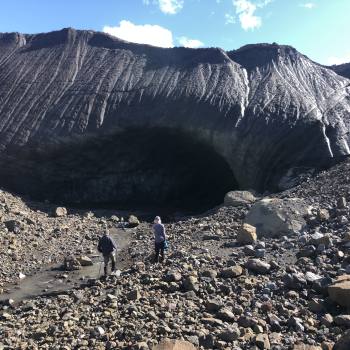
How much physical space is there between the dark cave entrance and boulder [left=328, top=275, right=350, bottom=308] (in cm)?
1473

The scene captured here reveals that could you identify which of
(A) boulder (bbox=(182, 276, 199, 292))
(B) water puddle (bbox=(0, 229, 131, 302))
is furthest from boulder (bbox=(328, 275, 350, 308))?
(B) water puddle (bbox=(0, 229, 131, 302))

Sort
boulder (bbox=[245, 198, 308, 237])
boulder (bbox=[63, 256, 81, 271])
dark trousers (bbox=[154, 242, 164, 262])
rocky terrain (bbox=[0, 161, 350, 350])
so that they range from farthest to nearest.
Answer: boulder (bbox=[63, 256, 81, 271]) < boulder (bbox=[245, 198, 308, 237]) < dark trousers (bbox=[154, 242, 164, 262]) < rocky terrain (bbox=[0, 161, 350, 350])

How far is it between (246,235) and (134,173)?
42.1ft

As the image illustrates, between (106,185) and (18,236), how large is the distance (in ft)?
27.6

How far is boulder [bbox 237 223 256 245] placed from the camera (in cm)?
1269

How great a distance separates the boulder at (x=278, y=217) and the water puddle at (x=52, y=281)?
165 inches

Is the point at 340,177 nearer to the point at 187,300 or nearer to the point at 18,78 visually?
the point at 187,300

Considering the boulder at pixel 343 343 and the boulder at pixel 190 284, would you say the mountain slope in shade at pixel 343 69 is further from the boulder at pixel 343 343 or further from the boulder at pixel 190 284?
the boulder at pixel 343 343

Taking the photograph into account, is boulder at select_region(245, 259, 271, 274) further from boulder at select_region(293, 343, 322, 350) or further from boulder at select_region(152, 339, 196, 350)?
boulder at select_region(152, 339, 196, 350)

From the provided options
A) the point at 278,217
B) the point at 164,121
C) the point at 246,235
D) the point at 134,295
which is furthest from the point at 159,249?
the point at 164,121

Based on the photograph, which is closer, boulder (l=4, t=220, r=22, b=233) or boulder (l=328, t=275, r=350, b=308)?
boulder (l=328, t=275, r=350, b=308)

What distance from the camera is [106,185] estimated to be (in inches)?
959

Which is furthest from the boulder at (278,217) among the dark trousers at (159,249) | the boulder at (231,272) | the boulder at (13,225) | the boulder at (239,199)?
the boulder at (13,225)

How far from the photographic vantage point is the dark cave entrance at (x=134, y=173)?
77.3 ft
